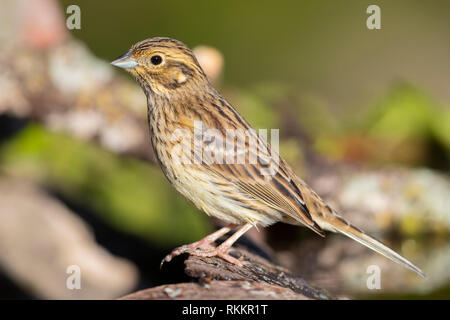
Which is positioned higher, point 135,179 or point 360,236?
point 135,179

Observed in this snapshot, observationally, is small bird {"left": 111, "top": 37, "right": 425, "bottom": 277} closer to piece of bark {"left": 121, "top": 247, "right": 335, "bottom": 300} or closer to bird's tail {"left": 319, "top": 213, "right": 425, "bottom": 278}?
bird's tail {"left": 319, "top": 213, "right": 425, "bottom": 278}

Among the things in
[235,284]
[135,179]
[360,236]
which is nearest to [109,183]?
[135,179]

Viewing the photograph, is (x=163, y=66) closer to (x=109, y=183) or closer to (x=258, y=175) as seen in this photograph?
(x=258, y=175)

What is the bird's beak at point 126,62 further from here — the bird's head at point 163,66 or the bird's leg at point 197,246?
the bird's leg at point 197,246

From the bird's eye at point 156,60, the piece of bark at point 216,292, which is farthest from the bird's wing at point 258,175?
the piece of bark at point 216,292

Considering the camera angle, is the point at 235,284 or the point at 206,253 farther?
the point at 206,253

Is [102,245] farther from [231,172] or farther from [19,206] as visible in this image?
[231,172]

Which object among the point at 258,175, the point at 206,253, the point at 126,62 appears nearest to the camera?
the point at 206,253
